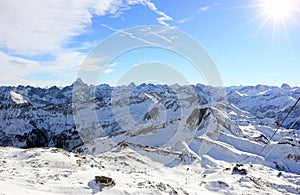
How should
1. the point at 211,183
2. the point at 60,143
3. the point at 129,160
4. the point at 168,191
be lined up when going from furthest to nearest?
the point at 60,143, the point at 129,160, the point at 211,183, the point at 168,191

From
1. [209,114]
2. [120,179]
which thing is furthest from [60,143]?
[120,179]

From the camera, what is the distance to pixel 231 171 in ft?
184

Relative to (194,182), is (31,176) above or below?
→ above

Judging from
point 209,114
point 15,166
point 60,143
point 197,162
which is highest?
point 209,114

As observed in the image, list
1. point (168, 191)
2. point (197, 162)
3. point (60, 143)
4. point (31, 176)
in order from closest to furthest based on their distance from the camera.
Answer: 1. point (31, 176)
2. point (168, 191)
3. point (197, 162)
4. point (60, 143)

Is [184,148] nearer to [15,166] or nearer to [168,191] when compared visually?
[168,191]

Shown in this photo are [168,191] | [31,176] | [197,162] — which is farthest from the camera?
[197,162]

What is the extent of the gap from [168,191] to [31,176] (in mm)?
14373

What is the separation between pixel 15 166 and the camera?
3278cm

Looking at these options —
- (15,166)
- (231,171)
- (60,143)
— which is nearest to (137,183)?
(15,166)

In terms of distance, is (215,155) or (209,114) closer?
(215,155)

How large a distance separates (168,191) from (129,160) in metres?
25.8

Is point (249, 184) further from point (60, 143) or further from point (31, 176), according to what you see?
point (60, 143)

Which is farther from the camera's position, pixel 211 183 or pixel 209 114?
pixel 209 114
